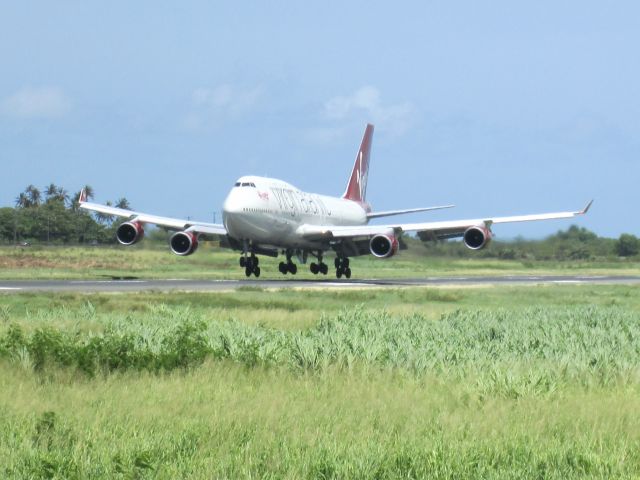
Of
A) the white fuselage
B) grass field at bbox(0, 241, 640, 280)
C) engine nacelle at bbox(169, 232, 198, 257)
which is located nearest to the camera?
the white fuselage

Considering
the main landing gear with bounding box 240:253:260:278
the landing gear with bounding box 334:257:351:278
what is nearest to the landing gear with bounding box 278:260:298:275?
the landing gear with bounding box 334:257:351:278

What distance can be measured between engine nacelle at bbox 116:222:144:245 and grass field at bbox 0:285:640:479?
34302 mm

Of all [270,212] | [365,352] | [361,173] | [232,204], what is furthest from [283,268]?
[365,352]

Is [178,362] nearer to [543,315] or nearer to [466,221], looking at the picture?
[543,315]

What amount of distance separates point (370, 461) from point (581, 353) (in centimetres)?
780

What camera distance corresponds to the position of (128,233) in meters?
54.5

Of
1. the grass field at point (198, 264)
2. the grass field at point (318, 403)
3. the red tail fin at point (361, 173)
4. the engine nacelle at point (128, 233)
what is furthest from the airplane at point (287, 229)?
the grass field at point (318, 403)

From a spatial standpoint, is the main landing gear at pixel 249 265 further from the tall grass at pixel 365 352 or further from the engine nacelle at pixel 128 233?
the tall grass at pixel 365 352

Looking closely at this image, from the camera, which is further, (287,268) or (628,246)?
(628,246)

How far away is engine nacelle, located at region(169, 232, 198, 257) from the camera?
54062 mm

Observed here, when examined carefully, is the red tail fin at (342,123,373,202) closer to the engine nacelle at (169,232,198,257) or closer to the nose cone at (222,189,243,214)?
the engine nacelle at (169,232,198,257)

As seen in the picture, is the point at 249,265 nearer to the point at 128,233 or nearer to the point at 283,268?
the point at 283,268

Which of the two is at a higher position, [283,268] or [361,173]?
[361,173]

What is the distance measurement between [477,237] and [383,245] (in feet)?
16.0
